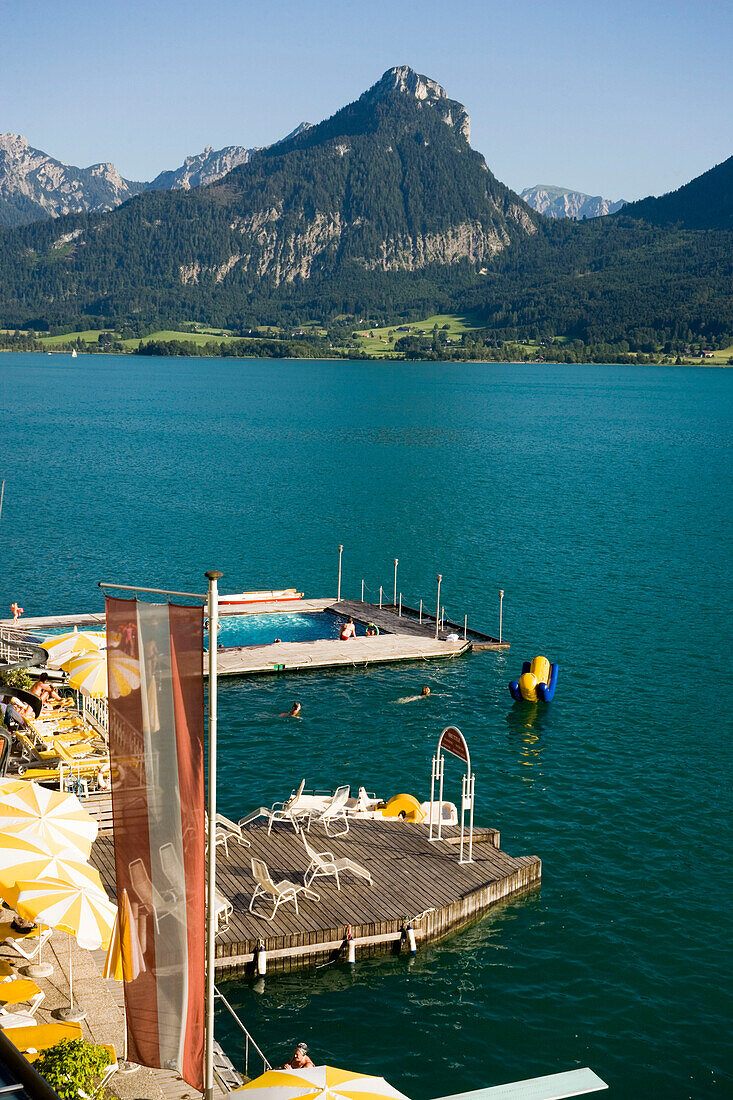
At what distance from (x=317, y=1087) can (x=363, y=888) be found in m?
9.78

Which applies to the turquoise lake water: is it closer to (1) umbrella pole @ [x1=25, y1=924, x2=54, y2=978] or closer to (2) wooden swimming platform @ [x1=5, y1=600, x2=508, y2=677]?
(2) wooden swimming platform @ [x1=5, y1=600, x2=508, y2=677]

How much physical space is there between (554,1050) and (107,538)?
180 feet

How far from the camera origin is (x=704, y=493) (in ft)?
316

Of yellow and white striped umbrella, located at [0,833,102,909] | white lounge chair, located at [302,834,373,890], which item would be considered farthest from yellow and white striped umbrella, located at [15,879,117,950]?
white lounge chair, located at [302,834,373,890]

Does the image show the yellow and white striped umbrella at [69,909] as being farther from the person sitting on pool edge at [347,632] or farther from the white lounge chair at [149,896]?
the person sitting on pool edge at [347,632]

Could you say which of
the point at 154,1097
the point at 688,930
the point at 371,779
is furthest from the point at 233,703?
the point at 154,1097

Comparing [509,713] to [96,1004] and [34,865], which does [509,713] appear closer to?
[96,1004]

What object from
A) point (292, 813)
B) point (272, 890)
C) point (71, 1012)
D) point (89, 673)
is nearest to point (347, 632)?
point (89, 673)

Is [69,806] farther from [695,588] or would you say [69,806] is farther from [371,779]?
[695,588]

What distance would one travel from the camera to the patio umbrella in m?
15.8

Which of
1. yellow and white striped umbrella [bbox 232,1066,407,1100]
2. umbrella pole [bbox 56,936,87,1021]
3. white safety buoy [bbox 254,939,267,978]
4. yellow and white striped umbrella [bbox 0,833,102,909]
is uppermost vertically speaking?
yellow and white striped umbrella [bbox 0,833,102,909]

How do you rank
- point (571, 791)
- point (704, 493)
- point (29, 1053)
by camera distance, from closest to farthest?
point (29, 1053)
point (571, 791)
point (704, 493)

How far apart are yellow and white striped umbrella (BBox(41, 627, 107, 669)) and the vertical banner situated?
76.6 ft

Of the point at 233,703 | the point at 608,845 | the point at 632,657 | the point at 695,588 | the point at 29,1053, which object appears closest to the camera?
the point at 29,1053
